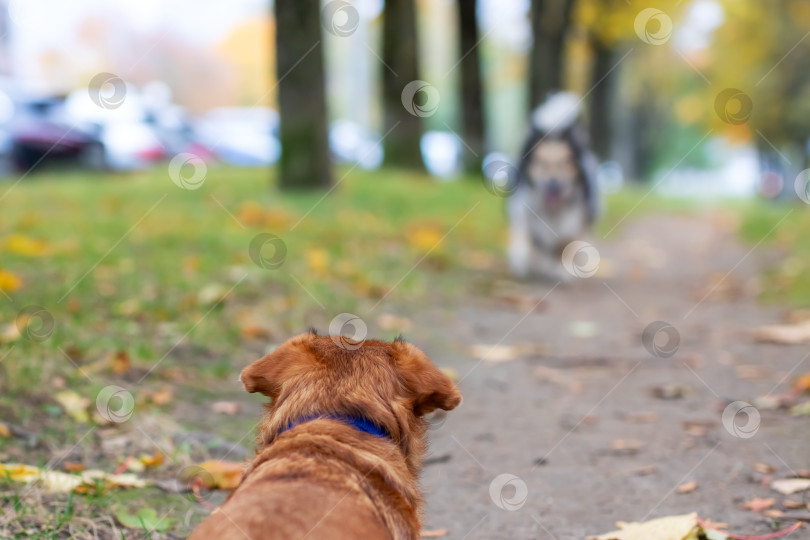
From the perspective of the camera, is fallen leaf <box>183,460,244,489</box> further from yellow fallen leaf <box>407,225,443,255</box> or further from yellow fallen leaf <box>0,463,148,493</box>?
yellow fallen leaf <box>407,225,443,255</box>

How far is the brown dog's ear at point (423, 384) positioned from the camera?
2643 mm

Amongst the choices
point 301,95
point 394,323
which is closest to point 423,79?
point 301,95

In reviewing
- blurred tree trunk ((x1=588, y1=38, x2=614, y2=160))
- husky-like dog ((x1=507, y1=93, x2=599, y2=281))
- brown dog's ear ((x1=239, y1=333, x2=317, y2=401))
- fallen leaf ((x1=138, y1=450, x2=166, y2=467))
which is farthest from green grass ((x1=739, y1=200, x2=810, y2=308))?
blurred tree trunk ((x1=588, y1=38, x2=614, y2=160))

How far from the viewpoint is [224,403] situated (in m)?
4.93

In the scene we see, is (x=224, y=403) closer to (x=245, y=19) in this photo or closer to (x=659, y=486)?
(x=659, y=486)

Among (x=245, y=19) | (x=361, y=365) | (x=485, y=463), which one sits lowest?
(x=485, y=463)

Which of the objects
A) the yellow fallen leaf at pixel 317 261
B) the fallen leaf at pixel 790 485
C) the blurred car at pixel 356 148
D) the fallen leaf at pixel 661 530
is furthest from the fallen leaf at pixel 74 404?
the blurred car at pixel 356 148

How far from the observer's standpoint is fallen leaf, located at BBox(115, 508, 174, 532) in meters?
3.23

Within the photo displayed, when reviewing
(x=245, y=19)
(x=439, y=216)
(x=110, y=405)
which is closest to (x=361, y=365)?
(x=110, y=405)

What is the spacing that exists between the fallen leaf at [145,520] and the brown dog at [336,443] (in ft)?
2.71

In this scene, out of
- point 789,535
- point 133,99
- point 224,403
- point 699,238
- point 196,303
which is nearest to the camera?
point 789,535

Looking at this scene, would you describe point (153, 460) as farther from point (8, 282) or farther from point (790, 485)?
point (790, 485)

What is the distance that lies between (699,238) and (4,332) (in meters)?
15.4

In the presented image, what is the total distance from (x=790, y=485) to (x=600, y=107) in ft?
82.2
